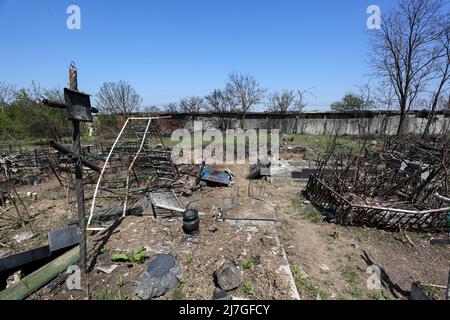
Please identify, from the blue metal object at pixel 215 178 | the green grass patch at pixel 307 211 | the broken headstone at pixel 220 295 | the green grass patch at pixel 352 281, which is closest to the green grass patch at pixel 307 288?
the green grass patch at pixel 352 281

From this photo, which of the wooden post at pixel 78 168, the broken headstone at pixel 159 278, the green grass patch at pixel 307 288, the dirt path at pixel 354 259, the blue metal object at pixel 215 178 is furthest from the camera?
the blue metal object at pixel 215 178

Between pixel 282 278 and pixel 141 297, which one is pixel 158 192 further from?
pixel 282 278

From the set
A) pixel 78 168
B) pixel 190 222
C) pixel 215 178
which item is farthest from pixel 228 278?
pixel 215 178

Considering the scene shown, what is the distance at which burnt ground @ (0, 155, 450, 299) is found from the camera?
2938 mm

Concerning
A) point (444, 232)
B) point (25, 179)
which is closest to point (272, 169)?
point (444, 232)

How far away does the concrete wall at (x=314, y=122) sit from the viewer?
22.4 meters

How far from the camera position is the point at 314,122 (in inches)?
962

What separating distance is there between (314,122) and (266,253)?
23.5 metres

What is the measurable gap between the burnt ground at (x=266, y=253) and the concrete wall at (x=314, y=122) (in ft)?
61.8

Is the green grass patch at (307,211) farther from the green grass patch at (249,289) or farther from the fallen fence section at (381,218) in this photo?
the green grass patch at (249,289)

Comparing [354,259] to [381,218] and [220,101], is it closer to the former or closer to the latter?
[381,218]

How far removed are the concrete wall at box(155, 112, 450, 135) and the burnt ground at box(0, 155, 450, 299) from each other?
1882 centimetres

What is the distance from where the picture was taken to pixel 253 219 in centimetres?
482

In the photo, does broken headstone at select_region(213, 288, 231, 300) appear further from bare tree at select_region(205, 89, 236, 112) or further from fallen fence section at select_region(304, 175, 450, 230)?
bare tree at select_region(205, 89, 236, 112)
